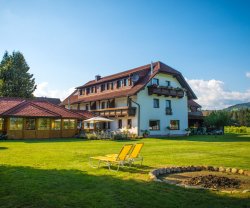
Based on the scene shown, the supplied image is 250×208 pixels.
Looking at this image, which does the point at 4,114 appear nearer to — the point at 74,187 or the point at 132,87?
the point at 132,87

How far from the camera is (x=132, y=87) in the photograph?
124 ft

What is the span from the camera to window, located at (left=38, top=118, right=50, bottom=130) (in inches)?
1269

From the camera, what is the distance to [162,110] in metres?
39.2

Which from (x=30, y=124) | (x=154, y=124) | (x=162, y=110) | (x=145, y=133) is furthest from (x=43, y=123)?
(x=162, y=110)

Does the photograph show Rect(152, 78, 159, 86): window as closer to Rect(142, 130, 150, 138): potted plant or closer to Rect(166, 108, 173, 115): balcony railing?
Rect(166, 108, 173, 115): balcony railing

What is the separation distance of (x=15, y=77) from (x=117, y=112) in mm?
25941

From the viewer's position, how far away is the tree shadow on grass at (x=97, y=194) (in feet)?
19.0

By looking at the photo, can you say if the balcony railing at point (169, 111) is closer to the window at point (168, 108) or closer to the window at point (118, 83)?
the window at point (168, 108)

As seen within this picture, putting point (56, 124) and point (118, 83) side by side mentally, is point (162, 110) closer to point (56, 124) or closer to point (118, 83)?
point (118, 83)

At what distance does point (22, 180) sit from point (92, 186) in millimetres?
2196

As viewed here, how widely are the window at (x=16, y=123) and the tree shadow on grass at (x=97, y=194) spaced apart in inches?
910

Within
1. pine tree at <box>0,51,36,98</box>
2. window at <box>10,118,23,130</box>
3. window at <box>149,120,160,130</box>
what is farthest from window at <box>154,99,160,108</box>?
pine tree at <box>0,51,36,98</box>

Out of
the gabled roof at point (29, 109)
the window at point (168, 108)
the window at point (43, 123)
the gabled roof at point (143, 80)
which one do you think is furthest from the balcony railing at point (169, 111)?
the window at point (43, 123)

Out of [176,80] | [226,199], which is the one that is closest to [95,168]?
[226,199]
